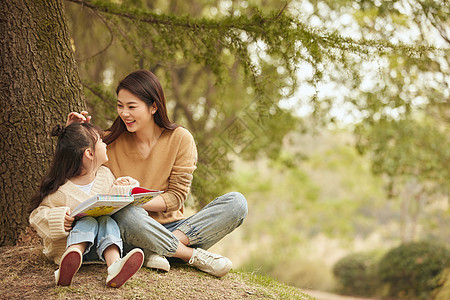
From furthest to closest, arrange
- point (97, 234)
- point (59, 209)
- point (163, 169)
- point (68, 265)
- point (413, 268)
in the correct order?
point (413, 268)
point (163, 169)
point (97, 234)
point (59, 209)
point (68, 265)

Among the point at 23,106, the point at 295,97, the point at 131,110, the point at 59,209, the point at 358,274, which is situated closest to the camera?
the point at 59,209

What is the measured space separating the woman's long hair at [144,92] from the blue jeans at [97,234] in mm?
727

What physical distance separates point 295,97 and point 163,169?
552 centimetres

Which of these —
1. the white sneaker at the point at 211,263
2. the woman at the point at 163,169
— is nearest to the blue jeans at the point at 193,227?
the woman at the point at 163,169

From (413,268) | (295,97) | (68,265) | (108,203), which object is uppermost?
(295,97)

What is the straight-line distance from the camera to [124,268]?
2520mm

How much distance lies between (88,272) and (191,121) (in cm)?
906

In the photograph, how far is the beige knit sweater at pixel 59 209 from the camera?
2.66 m

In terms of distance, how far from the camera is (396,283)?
36.6 ft

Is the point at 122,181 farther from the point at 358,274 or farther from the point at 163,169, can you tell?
the point at 358,274

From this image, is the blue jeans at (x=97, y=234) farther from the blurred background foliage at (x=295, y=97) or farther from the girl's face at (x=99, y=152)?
the blurred background foliage at (x=295, y=97)

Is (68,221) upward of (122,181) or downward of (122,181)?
downward

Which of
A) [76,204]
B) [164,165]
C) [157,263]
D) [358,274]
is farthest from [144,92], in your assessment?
[358,274]

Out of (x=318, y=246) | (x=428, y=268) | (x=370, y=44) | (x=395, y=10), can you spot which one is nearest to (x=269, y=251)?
(x=318, y=246)
